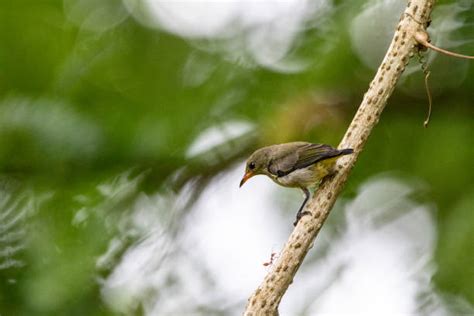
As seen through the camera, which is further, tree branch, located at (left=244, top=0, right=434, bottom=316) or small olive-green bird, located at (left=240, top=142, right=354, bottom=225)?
small olive-green bird, located at (left=240, top=142, right=354, bottom=225)

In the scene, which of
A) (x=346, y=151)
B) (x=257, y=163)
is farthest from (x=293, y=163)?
(x=346, y=151)

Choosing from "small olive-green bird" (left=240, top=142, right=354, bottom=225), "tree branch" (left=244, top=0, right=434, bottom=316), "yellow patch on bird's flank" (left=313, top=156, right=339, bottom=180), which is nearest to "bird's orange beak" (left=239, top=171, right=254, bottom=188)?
"small olive-green bird" (left=240, top=142, right=354, bottom=225)

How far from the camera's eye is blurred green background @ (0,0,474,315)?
3.46 metres

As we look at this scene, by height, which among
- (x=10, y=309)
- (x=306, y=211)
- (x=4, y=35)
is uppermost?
(x=4, y=35)

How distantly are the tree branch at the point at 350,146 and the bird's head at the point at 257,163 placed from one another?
87 centimetres

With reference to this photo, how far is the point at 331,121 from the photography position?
3.55 meters

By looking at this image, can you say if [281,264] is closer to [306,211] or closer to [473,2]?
[306,211]

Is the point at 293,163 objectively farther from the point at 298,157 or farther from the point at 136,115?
the point at 136,115

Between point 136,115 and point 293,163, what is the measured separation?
645 mm

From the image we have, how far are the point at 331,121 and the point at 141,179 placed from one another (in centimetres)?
81

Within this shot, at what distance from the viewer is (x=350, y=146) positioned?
2.59 meters

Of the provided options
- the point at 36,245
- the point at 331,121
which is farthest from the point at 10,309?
the point at 331,121

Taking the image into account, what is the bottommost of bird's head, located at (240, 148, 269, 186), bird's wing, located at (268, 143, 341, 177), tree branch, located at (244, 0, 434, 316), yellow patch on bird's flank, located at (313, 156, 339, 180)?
tree branch, located at (244, 0, 434, 316)

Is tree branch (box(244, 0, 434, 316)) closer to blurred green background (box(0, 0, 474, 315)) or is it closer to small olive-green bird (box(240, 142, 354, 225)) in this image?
small olive-green bird (box(240, 142, 354, 225))
